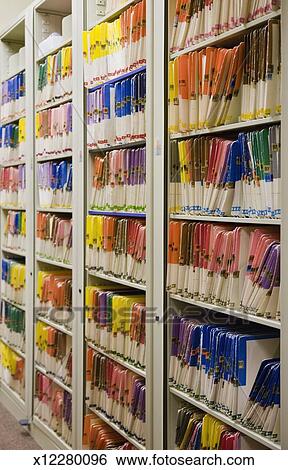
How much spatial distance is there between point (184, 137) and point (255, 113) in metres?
0.48

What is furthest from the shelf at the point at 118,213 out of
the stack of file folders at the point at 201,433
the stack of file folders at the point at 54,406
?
A: the stack of file folders at the point at 54,406

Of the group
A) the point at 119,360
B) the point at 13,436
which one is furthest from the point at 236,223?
the point at 13,436

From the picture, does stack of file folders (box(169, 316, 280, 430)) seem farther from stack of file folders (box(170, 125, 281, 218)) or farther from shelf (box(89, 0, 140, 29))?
shelf (box(89, 0, 140, 29))

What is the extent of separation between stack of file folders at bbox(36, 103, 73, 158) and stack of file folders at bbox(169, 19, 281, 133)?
3.62 feet

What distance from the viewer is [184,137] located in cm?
258

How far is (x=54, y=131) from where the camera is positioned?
12.4ft

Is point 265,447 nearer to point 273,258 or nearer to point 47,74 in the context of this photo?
point 273,258

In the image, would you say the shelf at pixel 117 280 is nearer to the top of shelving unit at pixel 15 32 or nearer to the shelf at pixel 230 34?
the shelf at pixel 230 34

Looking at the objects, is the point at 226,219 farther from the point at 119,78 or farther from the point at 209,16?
the point at 119,78

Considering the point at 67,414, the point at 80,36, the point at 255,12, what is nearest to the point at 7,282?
the point at 67,414

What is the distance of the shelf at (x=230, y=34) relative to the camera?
2.07 meters

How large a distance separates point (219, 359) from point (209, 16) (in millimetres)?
1268

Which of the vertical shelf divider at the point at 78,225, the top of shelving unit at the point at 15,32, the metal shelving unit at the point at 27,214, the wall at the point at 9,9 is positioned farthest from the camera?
the wall at the point at 9,9

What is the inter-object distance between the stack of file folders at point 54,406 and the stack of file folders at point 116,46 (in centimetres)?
179
